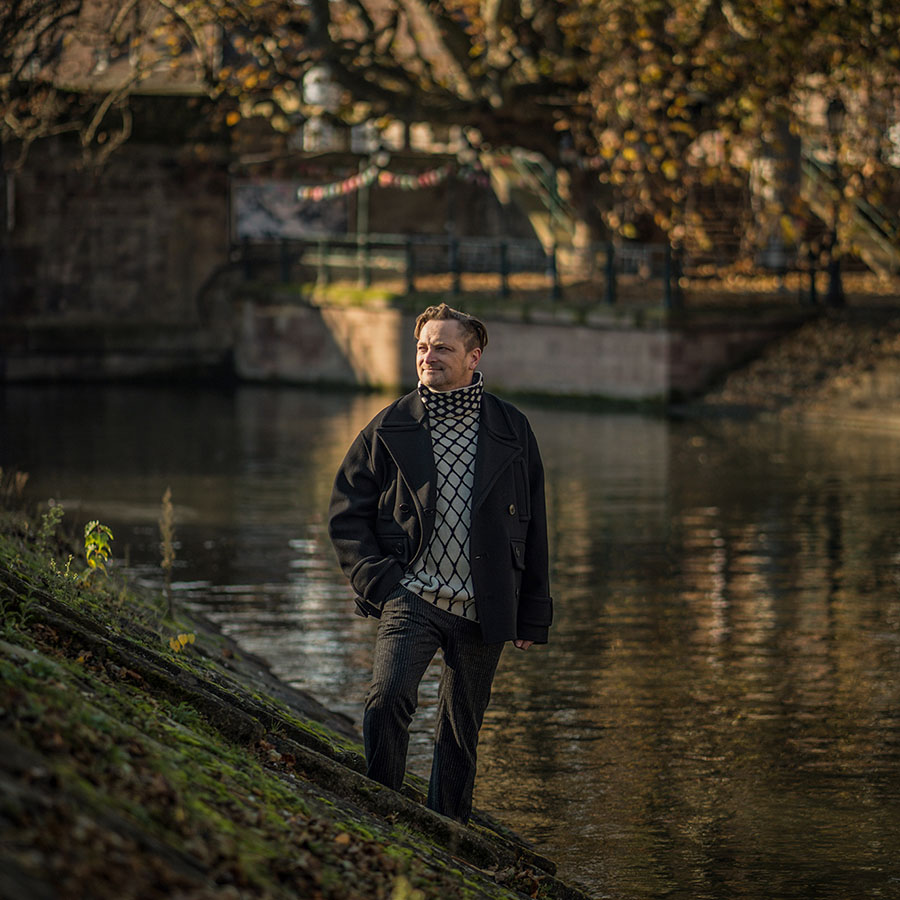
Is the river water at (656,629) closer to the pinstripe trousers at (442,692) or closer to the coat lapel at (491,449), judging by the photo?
the pinstripe trousers at (442,692)

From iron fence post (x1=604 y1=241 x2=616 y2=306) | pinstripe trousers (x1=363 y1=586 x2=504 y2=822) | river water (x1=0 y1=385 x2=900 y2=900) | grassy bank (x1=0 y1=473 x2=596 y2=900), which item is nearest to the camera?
grassy bank (x1=0 y1=473 x2=596 y2=900)

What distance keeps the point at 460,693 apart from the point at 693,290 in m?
22.9

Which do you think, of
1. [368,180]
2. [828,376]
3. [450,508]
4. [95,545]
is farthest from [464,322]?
[368,180]

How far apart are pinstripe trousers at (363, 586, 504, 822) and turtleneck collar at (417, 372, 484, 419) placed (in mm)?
586

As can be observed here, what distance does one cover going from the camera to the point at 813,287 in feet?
91.0

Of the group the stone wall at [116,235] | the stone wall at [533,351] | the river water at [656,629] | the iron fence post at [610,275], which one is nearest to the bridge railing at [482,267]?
the iron fence post at [610,275]

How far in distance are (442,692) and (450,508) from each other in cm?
64

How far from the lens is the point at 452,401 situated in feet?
19.3

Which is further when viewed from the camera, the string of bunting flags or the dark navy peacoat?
the string of bunting flags

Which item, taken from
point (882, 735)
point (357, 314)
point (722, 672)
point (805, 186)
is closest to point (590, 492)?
point (722, 672)

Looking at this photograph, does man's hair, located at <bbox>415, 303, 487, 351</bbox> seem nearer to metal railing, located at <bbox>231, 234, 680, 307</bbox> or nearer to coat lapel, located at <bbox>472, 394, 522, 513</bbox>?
coat lapel, located at <bbox>472, 394, 522, 513</bbox>

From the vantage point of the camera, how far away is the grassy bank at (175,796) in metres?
3.54

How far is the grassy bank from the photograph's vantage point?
Result: 3.54 metres

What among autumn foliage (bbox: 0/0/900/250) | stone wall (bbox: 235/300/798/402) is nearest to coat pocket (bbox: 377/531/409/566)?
autumn foliage (bbox: 0/0/900/250)
